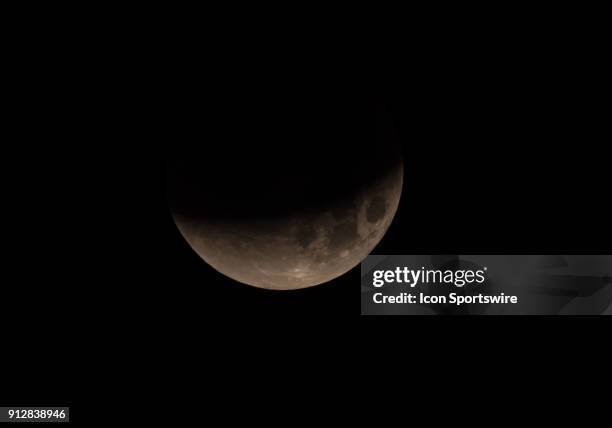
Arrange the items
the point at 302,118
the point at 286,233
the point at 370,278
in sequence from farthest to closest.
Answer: the point at 370,278 → the point at 286,233 → the point at 302,118

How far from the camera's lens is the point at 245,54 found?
3889 millimetres

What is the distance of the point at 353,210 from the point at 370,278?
71.2 inches

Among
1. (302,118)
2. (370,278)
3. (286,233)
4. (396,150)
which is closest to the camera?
(302,118)

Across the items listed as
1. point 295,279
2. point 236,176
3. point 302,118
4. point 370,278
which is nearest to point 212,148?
point 236,176

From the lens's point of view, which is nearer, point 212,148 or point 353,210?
point 212,148

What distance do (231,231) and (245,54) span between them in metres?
1.54

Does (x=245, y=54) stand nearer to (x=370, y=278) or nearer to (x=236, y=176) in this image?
(x=236, y=176)

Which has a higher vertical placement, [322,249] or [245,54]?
[245,54]

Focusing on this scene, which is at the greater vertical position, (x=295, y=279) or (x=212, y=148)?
(x=212, y=148)

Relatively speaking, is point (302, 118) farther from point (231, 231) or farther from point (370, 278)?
point (370, 278)

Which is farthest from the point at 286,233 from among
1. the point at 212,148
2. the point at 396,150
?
the point at 396,150

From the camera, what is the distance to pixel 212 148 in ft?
12.6

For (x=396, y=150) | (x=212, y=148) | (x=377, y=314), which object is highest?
(x=396, y=150)

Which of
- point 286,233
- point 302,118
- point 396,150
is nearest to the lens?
point 302,118
